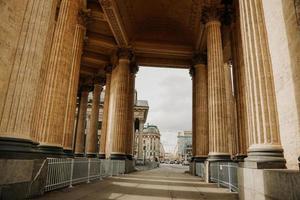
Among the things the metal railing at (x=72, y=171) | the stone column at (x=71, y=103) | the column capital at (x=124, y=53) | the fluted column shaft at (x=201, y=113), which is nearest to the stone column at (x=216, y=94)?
the fluted column shaft at (x=201, y=113)

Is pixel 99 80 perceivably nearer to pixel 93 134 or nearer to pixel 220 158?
pixel 93 134

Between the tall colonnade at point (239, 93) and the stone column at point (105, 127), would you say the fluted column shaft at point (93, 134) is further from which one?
the tall colonnade at point (239, 93)

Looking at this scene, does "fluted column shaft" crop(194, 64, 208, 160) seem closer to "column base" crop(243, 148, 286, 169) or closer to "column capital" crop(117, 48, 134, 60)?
"column capital" crop(117, 48, 134, 60)

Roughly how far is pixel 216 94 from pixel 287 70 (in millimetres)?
9162

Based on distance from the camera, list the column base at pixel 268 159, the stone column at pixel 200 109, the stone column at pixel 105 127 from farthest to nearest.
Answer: the stone column at pixel 105 127 < the stone column at pixel 200 109 < the column base at pixel 268 159

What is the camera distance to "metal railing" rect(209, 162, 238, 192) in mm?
10062

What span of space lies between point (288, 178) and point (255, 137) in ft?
7.19

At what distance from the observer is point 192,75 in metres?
25.2

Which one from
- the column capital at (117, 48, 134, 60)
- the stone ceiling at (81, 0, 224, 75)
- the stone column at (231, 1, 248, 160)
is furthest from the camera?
the column capital at (117, 48, 134, 60)

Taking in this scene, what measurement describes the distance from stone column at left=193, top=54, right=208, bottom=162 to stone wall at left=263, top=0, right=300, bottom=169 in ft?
48.7

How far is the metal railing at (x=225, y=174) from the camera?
10062mm

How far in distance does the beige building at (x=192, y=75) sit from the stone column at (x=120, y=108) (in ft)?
0.32

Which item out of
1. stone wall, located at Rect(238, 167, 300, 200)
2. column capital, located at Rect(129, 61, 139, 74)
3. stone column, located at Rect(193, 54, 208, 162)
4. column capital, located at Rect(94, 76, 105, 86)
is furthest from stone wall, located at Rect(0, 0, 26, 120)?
column capital, located at Rect(94, 76, 105, 86)

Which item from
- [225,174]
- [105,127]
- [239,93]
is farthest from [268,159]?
[105,127]
